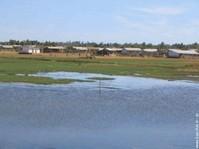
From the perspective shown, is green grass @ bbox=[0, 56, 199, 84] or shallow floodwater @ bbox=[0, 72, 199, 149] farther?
green grass @ bbox=[0, 56, 199, 84]

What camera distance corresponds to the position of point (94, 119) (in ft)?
76.8

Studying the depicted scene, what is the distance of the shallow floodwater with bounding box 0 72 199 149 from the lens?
17.7 m

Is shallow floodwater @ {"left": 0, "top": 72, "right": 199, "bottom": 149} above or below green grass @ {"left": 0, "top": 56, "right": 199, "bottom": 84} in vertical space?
above

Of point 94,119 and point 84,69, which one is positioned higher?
point 94,119

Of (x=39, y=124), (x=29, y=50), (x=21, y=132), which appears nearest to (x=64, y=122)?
(x=39, y=124)

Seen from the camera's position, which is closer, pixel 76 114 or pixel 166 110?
pixel 76 114

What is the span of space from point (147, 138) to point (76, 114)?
22.9 feet

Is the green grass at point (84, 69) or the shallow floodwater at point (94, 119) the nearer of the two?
the shallow floodwater at point (94, 119)

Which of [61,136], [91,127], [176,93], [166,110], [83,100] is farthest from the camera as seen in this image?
[176,93]

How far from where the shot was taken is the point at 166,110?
1120 inches

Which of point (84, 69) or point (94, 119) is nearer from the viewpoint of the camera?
point (94, 119)

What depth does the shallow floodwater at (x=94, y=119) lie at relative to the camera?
17672mm

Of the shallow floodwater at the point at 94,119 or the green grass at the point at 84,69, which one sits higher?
the shallow floodwater at the point at 94,119

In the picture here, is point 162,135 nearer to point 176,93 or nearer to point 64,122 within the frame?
point 64,122
